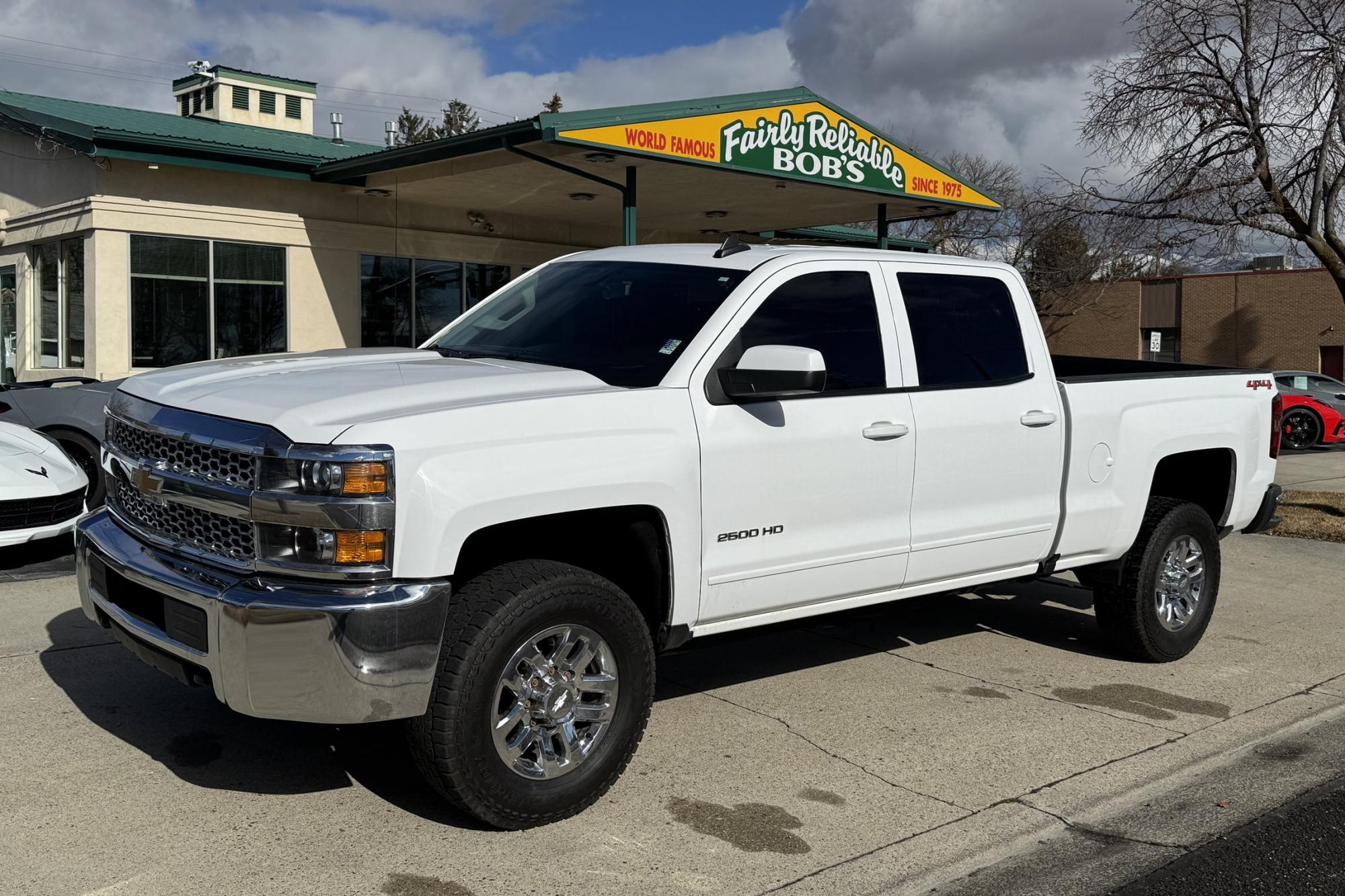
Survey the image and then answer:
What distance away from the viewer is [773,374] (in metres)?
4.46

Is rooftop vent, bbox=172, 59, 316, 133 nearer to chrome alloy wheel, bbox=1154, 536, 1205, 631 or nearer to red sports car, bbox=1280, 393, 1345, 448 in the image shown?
red sports car, bbox=1280, 393, 1345, 448

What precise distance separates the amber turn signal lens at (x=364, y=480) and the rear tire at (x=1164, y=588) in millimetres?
4242

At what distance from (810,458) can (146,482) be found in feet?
7.93

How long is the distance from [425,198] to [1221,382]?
13.5 meters

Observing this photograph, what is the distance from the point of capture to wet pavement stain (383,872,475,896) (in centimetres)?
373

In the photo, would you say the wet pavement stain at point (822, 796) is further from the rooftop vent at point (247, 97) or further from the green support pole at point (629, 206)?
the rooftop vent at point (247, 97)

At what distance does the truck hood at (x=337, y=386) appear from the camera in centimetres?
384

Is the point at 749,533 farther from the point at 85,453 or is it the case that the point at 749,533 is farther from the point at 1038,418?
the point at 85,453

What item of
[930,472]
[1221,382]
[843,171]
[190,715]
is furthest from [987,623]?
[843,171]

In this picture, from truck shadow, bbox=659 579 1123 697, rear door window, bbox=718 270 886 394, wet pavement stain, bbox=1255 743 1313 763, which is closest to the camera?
rear door window, bbox=718 270 886 394

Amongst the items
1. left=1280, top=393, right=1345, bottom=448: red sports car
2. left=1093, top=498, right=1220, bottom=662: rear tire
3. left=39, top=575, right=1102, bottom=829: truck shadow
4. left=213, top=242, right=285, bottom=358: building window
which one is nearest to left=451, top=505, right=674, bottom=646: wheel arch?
left=39, top=575, right=1102, bottom=829: truck shadow

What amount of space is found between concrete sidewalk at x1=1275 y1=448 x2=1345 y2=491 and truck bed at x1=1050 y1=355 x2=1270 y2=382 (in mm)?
7540

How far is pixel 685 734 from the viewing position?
207 inches

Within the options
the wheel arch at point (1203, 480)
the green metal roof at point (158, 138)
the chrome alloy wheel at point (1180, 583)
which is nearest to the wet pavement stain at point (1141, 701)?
the chrome alloy wheel at point (1180, 583)
